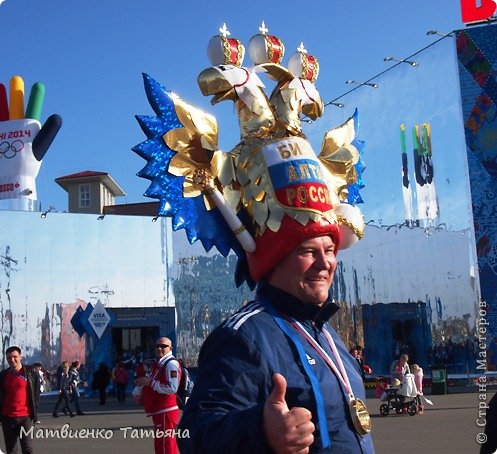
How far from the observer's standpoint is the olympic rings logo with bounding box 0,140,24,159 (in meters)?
21.4

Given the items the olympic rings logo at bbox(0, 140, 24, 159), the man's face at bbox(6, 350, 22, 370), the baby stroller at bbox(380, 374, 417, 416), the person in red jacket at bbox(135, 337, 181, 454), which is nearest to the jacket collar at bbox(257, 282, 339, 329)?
→ the person in red jacket at bbox(135, 337, 181, 454)

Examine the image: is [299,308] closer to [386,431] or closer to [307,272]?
[307,272]

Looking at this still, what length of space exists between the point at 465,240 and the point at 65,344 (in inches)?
561

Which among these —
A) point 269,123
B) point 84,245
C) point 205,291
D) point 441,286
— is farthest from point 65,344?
point 269,123

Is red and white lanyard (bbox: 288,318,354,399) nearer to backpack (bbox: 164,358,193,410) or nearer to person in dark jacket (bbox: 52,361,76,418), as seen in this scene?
backpack (bbox: 164,358,193,410)

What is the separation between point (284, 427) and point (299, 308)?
92 centimetres

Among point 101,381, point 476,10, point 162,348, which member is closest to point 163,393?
point 162,348

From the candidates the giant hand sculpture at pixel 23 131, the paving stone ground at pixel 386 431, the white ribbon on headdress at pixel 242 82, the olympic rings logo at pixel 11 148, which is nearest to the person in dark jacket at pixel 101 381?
the paving stone ground at pixel 386 431

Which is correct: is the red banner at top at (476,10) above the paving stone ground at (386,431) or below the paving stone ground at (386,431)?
above

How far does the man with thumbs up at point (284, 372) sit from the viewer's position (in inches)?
89.3

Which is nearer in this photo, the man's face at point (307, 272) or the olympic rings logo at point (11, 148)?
the man's face at point (307, 272)

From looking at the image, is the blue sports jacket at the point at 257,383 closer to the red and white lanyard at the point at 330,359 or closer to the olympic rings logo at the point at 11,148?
the red and white lanyard at the point at 330,359

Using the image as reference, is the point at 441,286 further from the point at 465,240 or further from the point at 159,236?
the point at 159,236

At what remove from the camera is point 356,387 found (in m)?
3.14
